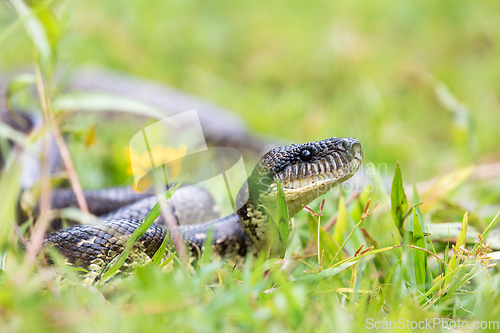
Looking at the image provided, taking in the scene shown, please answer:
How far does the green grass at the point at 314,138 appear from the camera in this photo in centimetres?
181

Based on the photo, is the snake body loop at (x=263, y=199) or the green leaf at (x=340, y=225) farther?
the green leaf at (x=340, y=225)

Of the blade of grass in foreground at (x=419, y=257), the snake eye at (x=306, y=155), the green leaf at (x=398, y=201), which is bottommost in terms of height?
the blade of grass in foreground at (x=419, y=257)

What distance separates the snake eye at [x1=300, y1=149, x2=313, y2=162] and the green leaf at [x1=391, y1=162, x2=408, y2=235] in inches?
19.3

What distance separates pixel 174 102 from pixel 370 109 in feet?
11.2

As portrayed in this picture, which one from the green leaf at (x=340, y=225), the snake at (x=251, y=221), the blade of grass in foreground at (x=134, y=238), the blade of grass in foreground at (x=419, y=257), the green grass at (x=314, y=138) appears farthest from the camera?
the green leaf at (x=340, y=225)

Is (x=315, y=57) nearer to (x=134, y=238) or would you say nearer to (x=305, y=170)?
(x=305, y=170)

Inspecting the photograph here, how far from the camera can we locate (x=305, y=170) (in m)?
2.61

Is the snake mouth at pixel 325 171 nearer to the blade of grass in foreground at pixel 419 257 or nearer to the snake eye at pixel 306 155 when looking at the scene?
the snake eye at pixel 306 155

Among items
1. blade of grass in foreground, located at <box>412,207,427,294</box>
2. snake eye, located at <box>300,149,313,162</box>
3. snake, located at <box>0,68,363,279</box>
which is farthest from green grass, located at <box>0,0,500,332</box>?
snake eye, located at <box>300,149,313,162</box>

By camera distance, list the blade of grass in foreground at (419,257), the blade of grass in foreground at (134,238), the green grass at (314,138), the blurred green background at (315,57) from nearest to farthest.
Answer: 1. the green grass at (314,138)
2. the blade of grass in foreground at (134,238)
3. the blade of grass in foreground at (419,257)
4. the blurred green background at (315,57)

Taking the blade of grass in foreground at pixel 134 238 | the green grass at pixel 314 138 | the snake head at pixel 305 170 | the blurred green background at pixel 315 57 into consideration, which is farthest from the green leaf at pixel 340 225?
the blurred green background at pixel 315 57

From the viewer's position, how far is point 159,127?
13.0 ft

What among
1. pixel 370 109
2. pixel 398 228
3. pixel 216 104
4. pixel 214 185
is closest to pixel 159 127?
pixel 214 185

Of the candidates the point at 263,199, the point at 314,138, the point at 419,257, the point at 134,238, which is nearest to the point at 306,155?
the point at 263,199
